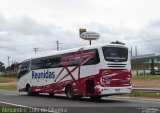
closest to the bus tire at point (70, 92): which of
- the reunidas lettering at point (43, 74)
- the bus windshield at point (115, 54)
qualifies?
the reunidas lettering at point (43, 74)

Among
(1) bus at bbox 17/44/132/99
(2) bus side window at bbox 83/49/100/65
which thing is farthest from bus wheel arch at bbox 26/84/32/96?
(2) bus side window at bbox 83/49/100/65

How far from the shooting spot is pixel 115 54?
25.2 metres

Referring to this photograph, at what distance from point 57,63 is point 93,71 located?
203 inches

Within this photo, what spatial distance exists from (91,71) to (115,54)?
174 centimetres

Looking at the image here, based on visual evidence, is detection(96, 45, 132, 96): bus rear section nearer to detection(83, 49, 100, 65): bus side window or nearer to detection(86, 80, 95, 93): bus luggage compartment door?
detection(83, 49, 100, 65): bus side window

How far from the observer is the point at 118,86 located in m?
25.1

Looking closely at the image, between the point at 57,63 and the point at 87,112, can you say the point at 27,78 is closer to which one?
the point at 57,63

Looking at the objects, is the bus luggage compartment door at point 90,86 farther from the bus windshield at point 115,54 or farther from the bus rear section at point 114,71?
the bus windshield at point 115,54

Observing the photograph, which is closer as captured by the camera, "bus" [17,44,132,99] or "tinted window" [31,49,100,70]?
"bus" [17,44,132,99]

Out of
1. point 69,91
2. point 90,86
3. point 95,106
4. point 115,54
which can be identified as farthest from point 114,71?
point 95,106

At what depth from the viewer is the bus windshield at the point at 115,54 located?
81.4 feet

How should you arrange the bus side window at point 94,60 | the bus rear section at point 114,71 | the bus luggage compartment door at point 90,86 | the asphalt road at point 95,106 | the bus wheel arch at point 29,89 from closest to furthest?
the asphalt road at point 95,106
the bus rear section at point 114,71
the bus side window at point 94,60
the bus luggage compartment door at point 90,86
the bus wheel arch at point 29,89

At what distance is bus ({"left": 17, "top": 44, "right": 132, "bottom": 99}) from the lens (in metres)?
24.7

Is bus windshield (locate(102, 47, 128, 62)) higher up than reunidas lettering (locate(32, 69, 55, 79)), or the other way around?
bus windshield (locate(102, 47, 128, 62))
